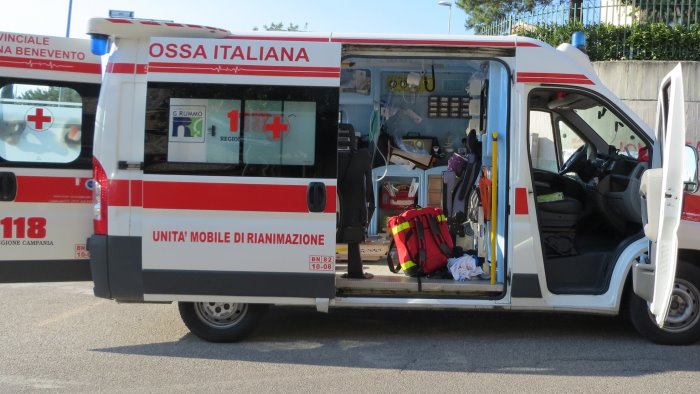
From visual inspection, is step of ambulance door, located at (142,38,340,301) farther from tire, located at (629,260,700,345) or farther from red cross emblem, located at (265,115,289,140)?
tire, located at (629,260,700,345)

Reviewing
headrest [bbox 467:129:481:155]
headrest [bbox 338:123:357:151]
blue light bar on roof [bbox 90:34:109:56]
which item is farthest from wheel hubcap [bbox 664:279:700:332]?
blue light bar on roof [bbox 90:34:109:56]

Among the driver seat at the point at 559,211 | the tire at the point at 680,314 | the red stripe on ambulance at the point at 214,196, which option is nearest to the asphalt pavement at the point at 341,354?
the tire at the point at 680,314

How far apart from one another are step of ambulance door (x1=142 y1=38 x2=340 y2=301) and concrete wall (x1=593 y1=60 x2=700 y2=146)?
6501 mm

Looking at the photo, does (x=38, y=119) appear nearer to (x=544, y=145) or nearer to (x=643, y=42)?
(x=544, y=145)

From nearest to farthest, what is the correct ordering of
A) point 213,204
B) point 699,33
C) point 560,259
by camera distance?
point 213,204 → point 560,259 → point 699,33

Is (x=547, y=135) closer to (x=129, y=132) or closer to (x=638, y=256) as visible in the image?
(x=638, y=256)

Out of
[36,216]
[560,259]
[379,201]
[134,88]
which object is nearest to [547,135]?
[560,259]

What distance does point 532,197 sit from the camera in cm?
557

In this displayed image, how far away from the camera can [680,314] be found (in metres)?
5.68

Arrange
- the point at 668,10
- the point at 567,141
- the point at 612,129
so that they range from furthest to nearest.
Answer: the point at 668,10, the point at 567,141, the point at 612,129

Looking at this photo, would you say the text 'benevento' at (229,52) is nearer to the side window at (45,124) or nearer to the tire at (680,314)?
the side window at (45,124)

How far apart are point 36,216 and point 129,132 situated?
3.38 feet

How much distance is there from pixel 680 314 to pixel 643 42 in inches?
258

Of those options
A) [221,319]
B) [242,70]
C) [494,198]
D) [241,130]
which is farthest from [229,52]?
[494,198]
